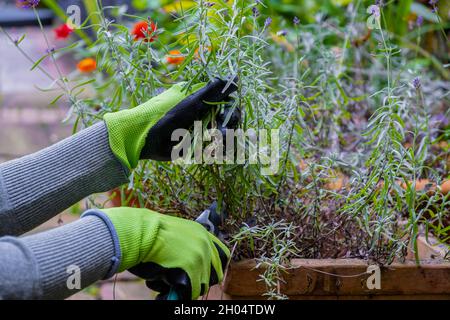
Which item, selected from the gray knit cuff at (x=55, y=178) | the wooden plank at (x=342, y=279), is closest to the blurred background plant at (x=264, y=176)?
the wooden plank at (x=342, y=279)

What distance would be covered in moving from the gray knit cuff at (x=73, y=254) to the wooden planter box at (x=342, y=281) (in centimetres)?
24

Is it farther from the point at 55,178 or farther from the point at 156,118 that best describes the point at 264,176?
the point at 55,178

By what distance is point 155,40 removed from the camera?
3.36 feet

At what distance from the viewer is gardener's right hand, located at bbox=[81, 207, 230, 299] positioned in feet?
2.70

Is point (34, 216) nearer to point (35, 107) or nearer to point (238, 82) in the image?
point (238, 82)

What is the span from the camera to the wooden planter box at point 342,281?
0.98 m

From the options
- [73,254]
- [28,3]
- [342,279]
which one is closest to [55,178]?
[73,254]

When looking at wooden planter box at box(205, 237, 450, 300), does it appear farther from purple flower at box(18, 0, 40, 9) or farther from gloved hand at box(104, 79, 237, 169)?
purple flower at box(18, 0, 40, 9)

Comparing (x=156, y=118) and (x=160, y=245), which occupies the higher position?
(x=156, y=118)

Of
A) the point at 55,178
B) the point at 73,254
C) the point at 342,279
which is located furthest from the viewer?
the point at 342,279

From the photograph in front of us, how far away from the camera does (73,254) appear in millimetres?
776

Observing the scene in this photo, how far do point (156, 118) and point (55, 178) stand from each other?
16 cm

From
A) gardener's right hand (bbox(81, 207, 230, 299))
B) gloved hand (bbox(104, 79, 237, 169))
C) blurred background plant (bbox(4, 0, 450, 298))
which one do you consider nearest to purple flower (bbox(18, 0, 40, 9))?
blurred background plant (bbox(4, 0, 450, 298))

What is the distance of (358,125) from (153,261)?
747 millimetres
